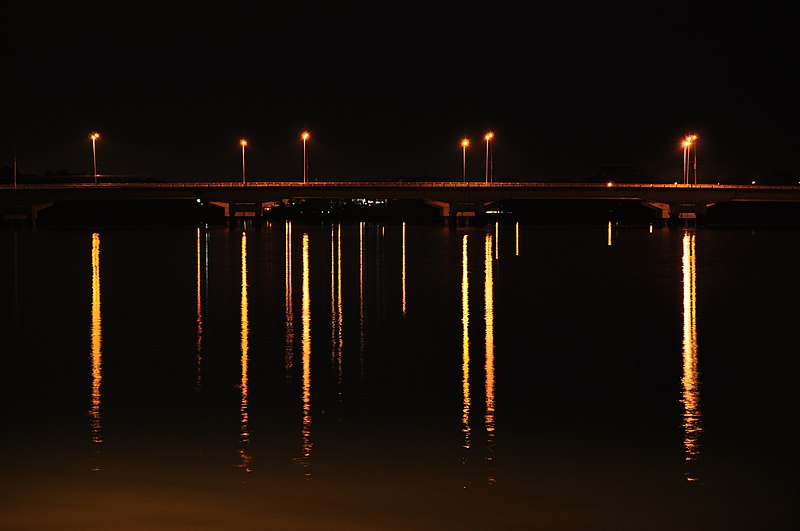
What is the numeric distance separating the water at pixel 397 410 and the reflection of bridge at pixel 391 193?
10171cm

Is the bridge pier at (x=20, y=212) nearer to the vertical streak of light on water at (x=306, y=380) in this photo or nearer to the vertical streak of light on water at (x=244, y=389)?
the vertical streak of light on water at (x=306, y=380)

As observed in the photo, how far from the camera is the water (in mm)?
12070

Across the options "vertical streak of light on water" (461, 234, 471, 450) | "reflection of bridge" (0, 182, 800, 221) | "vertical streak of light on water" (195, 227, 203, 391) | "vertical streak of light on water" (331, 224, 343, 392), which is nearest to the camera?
"vertical streak of light on water" (461, 234, 471, 450)

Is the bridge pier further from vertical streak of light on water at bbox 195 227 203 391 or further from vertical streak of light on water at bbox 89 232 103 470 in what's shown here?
vertical streak of light on water at bbox 89 232 103 470

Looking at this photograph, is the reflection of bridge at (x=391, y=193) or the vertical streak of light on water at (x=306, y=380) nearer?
the vertical streak of light on water at (x=306, y=380)

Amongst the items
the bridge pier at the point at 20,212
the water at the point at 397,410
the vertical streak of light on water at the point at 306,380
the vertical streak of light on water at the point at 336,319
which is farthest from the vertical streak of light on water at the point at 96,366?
the bridge pier at the point at 20,212

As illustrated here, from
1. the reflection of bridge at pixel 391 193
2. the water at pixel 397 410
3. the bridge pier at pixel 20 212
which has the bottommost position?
the water at pixel 397 410

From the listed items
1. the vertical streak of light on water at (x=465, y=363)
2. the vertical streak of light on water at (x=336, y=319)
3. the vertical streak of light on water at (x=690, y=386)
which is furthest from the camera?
the vertical streak of light on water at (x=336, y=319)

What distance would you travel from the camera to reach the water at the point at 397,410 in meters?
12.1

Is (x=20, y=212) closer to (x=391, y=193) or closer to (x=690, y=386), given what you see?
(x=391, y=193)

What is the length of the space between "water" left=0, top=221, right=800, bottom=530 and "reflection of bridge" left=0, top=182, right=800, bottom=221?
334ft

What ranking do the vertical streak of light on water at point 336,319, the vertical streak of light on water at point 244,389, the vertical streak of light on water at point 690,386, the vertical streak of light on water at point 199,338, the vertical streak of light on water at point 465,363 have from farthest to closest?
the vertical streak of light on water at point 336,319
the vertical streak of light on water at point 199,338
the vertical streak of light on water at point 465,363
the vertical streak of light on water at point 690,386
the vertical streak of light on water at point 244,389

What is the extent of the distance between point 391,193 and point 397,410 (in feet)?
407

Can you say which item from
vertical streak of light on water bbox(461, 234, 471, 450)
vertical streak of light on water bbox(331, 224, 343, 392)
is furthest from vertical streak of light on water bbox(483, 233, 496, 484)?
vertical streak of light on water bbox(331, 224, 343, 392)
